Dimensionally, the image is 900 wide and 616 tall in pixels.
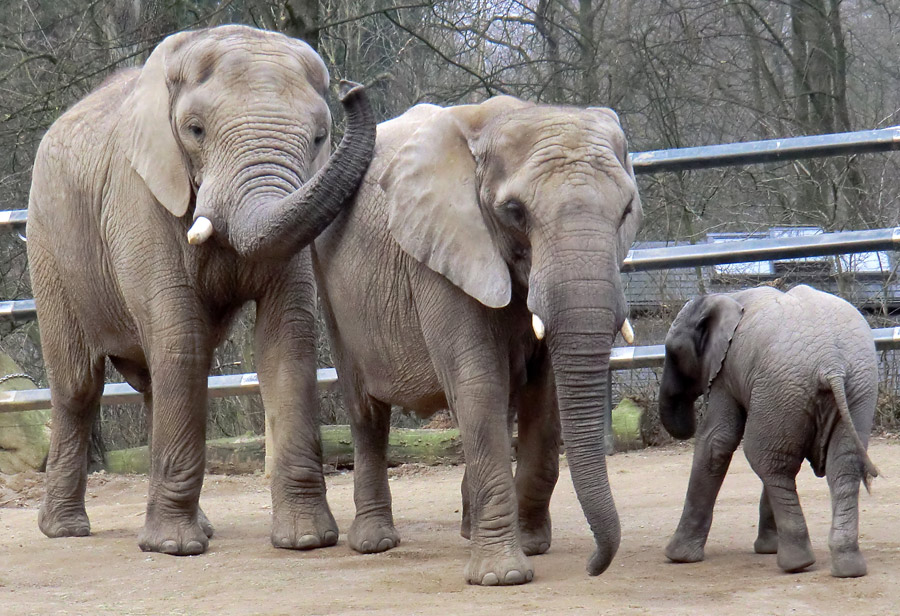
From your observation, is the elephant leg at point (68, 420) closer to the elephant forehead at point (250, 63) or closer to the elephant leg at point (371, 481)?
the elephant leg at point (371, 481)

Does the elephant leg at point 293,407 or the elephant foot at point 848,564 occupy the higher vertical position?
the elephant leg at point 293,407

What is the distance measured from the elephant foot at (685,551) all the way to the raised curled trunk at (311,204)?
1.96 metres

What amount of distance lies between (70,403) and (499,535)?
3.02m

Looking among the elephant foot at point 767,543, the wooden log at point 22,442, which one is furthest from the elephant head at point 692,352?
the wooden log at point 22,442

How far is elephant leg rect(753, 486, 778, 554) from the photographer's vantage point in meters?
5.46

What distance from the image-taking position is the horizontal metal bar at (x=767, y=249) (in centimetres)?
795

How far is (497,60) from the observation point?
560 inches

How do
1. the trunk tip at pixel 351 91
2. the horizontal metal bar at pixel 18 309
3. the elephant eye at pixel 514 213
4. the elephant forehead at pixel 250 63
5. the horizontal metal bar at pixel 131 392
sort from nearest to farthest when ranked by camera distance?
the elephant eye at pixel 514 213 → the trunk tip at pixel 351 91 → the elephant forehead at pixel 250 63 → the horizontal metal bar at pixel 131 392 → the horizontal metal bar at pixel 18 309

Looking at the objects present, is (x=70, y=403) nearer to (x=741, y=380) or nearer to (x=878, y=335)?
(x=741, y=380)

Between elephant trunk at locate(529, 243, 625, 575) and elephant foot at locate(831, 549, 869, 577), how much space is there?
2.65ft

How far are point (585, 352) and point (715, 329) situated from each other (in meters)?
1.14

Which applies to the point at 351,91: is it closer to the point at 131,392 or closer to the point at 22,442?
the point at 131,392

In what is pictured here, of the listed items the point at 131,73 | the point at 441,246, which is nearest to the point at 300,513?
the point at 441,246

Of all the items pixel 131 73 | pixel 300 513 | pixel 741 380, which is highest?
pixel 131 73
